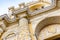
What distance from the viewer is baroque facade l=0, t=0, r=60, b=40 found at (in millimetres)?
8844

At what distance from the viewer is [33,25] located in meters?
9.42

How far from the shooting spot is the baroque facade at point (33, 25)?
8844 mm

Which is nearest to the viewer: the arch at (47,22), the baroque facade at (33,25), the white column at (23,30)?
the white column at (23,30)

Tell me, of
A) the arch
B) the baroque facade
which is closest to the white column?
the baroque facade

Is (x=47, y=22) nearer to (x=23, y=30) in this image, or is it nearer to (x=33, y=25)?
(x=33, y=25)

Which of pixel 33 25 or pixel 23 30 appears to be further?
pixel 33 25

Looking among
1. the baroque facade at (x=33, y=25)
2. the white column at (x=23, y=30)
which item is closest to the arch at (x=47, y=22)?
the baroque facade at (x=33, y=25)

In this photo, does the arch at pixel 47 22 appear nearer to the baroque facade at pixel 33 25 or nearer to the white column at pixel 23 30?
the baroque facade at pixel 33 25

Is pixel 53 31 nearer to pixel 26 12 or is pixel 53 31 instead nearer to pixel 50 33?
pixel 50 33

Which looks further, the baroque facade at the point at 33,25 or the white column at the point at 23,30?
the baroque facade at the point at 33,25

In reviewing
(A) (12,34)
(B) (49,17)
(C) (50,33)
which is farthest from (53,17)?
(A) (12,34)

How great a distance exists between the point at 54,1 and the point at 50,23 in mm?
1064

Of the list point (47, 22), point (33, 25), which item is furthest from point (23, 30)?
point (47, 22)

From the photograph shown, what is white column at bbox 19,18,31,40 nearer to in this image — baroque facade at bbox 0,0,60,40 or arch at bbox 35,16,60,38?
baroque facade at bbox 0,0,60,40
